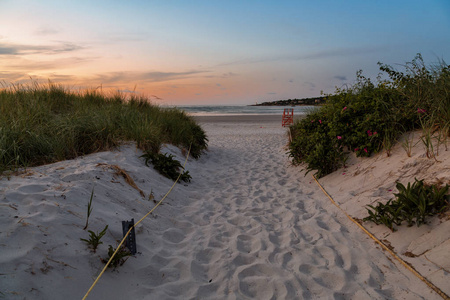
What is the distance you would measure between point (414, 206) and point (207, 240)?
244 cm

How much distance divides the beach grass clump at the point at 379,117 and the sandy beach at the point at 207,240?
439 mm

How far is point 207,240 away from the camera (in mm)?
3320

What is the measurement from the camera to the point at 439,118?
4516 mm

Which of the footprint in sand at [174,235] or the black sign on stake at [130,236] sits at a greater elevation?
the black sign on stake at [130,236]

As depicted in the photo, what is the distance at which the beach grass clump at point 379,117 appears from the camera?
15.3 ft

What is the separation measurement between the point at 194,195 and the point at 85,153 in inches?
87.1

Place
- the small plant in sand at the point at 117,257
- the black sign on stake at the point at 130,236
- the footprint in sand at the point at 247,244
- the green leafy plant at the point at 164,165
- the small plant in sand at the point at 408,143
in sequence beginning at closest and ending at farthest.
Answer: the small plant in sand at the point at 117,257 < the black sign on stake at the point at 130,236 < the footprint in sand at the point at 247,244 < the small plant in sand at the point at 408,143 < the green leafy plant at the point at 164,165

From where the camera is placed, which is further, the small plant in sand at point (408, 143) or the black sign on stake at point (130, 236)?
the small plant in sand at point (408, 143)

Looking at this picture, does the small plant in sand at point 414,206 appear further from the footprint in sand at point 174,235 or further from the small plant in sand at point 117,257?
the small plant in sand at point 117,257

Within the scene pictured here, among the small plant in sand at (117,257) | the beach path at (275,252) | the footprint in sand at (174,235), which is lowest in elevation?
the beach path at (275,252)

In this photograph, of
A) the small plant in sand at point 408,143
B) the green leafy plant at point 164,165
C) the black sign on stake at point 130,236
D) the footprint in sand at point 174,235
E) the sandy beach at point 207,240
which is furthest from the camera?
the green leafy plant at point 164,165

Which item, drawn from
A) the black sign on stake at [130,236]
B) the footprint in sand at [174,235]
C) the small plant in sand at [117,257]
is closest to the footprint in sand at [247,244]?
the footprint in sand at [174,235]

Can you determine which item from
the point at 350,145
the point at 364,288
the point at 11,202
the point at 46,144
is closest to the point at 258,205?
the point at 364,288

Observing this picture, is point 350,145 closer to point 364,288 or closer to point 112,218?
point 364,288
